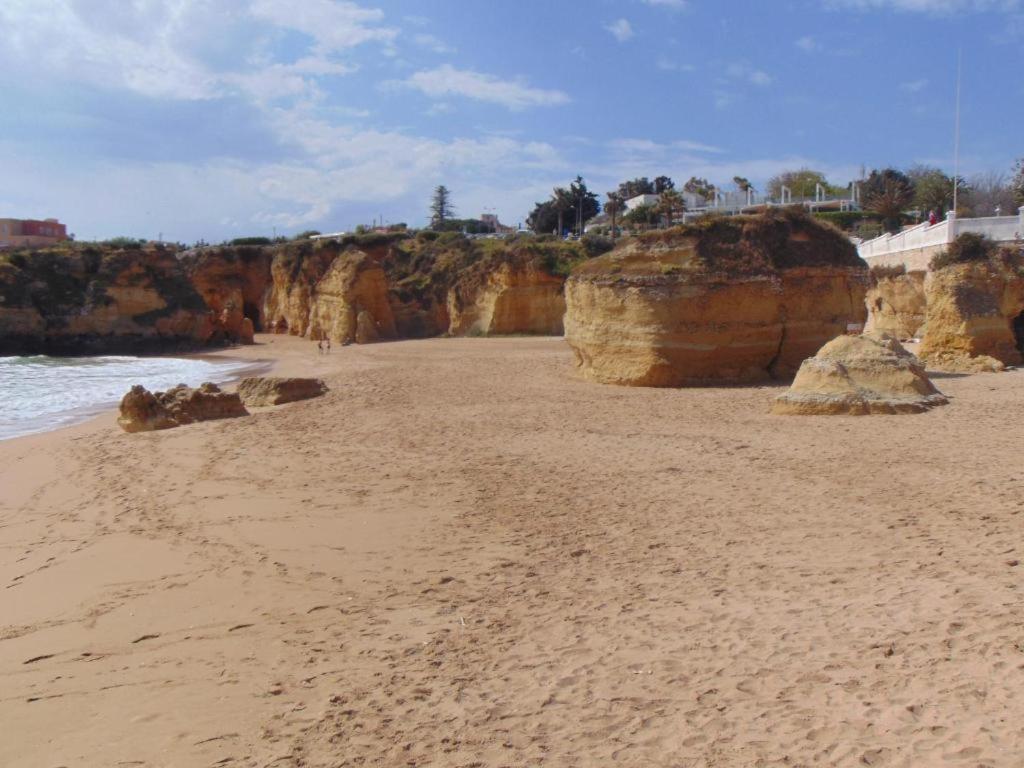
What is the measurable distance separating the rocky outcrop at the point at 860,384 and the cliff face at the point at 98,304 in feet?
114

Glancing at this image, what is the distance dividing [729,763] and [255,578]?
4222 millimetres

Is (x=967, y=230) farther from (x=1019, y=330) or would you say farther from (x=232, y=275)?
(x=232, y=275)

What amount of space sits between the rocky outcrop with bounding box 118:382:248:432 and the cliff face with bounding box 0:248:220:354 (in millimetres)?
26909

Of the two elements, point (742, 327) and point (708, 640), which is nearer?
point (708, 640)

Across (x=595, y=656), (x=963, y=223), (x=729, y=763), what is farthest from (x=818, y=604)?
(x=963, y=223)

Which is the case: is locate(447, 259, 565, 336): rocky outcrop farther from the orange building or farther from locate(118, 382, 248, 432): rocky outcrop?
the orange building

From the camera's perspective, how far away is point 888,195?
46.7 meters

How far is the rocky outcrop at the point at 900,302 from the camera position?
24.1 m

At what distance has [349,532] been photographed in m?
7.52

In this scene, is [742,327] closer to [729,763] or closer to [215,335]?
[729,763]

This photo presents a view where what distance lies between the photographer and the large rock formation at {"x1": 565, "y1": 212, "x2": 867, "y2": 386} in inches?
643

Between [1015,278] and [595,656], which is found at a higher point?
[1015,278]

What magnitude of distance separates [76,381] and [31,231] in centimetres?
7218

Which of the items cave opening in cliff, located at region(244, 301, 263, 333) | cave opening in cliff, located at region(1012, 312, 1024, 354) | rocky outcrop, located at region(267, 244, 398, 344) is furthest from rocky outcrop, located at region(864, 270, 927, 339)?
cave opening in cliff, located at region(244, 301, 263, 333)
